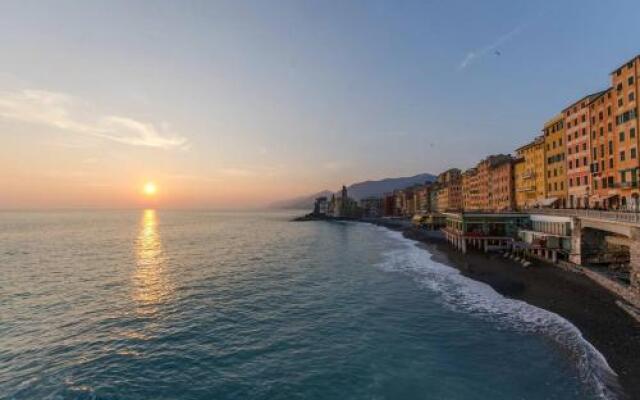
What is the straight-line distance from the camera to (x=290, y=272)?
5578 centimetres

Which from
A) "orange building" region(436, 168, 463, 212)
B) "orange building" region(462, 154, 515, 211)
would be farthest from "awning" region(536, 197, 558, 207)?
"orange building" region(436, 168, 463, 212)

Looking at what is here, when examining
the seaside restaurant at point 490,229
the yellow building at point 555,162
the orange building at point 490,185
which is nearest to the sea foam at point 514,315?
the seaside restaurant at point 490,229

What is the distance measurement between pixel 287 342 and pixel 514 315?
68.4 ft

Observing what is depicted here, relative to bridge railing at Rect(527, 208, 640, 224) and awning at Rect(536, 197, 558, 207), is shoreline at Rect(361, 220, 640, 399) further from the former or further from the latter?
awning at Rect(536, 197, 558, 207)

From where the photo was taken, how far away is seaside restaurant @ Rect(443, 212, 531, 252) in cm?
7125

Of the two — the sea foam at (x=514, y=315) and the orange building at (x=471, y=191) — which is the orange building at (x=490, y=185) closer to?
the orange building at (x=471, y=191)

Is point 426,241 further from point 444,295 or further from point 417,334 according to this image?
point 417,334

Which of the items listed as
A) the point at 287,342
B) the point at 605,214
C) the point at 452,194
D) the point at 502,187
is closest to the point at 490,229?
the point at 605,214

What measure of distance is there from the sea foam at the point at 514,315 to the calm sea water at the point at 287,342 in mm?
142

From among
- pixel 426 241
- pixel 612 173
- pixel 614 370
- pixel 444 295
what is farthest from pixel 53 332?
pixel 426 241

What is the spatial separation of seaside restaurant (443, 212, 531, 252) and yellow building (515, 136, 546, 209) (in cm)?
1115

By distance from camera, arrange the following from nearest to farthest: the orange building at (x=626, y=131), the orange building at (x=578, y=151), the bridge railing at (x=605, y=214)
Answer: the bridge railing at (x=605, y=214) → the orange building at (x=626, y=131) → the orange building at (x=578, y=151)

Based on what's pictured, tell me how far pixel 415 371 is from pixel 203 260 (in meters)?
57.7

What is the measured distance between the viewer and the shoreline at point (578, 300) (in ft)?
71.0
